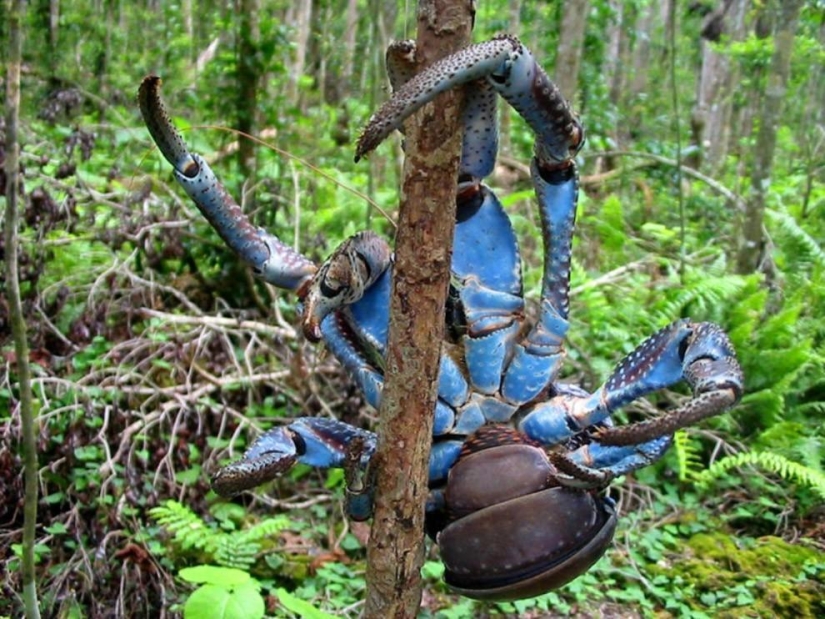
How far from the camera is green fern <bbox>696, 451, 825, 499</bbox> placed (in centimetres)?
438

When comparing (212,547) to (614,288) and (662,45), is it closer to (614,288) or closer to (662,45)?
(614,288)

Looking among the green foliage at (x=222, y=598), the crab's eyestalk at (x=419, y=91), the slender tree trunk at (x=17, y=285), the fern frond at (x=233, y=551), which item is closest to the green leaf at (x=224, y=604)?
the green foliage at (x=222, y=598)

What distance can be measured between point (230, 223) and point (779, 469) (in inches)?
143

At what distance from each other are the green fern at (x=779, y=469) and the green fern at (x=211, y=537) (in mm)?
2385

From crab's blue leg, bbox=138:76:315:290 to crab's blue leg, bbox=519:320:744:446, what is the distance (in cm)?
79

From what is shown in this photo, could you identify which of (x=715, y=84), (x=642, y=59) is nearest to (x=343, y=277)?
(x=715, y=84)

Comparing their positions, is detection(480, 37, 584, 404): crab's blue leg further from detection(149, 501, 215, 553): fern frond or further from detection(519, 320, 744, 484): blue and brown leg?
detection(149, 501, 215, 553): fern frond

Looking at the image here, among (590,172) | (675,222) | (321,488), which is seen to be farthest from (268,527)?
(590,172)

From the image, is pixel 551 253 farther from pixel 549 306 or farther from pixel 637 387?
pixel 637 387

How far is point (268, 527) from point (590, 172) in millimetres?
8065

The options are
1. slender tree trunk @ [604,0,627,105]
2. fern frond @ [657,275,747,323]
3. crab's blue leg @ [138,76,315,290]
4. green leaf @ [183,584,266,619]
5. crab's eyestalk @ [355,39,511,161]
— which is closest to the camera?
crab's eyestalk @ [355,39,511,161]

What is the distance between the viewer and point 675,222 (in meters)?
9.96

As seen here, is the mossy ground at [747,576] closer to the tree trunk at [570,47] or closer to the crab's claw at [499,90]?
the crab's claw at [499,90]

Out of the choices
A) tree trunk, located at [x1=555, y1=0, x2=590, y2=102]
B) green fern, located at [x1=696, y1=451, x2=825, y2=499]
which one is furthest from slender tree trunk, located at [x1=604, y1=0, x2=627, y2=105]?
green fern, located at [x1=696, y1=451, x2=825, y2=499]
